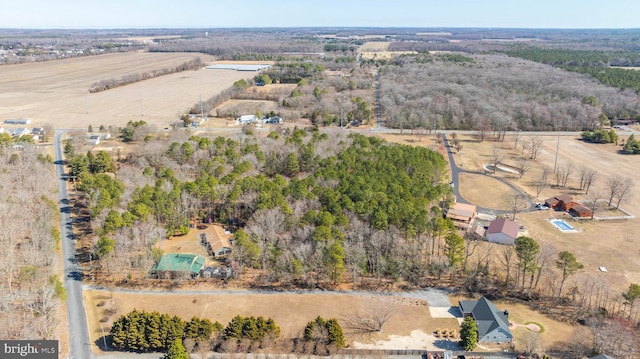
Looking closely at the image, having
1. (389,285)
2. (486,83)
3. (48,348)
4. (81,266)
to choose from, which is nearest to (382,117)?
(486,83)

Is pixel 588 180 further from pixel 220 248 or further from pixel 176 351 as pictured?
pixel 176 351

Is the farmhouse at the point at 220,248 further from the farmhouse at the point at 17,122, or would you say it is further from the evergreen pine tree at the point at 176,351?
the farmhouse at the point at 17,122

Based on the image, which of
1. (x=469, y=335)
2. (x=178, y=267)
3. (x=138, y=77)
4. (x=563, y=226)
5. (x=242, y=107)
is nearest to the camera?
(x=469, y=335)

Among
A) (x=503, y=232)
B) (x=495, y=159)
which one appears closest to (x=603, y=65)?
(x=495, y=159)

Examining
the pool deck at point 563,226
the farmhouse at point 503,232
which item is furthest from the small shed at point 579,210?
the farmhouse at point 503,232

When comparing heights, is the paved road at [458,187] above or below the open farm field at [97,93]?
below
